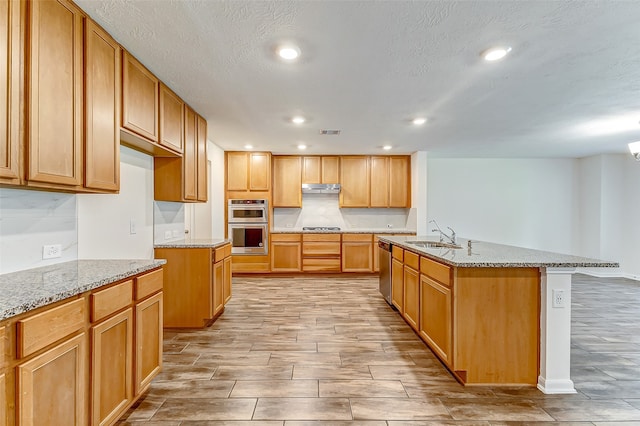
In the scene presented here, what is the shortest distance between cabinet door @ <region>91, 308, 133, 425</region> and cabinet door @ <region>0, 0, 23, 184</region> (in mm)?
883

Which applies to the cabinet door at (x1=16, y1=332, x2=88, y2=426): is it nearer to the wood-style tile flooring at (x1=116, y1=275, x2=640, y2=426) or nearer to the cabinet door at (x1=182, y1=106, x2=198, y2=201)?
→ the wood-style tile flooring at (x1=116, y1=275, x2=640, y2=426)

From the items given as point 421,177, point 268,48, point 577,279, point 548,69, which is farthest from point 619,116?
point 268,48

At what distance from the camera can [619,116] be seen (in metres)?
3.83

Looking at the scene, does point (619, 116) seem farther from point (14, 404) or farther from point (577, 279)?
point (14, 404)

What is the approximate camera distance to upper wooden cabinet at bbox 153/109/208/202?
3406mm

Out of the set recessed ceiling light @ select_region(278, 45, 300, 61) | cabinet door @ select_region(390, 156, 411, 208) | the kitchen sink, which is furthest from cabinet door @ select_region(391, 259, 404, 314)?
cabinet door @ select_region(390, 156, 411, 208)

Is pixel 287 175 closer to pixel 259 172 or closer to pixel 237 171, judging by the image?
pixel 259 172

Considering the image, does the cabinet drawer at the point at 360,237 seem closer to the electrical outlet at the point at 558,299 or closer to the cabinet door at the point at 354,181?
the cabinet door at the point at 354,181

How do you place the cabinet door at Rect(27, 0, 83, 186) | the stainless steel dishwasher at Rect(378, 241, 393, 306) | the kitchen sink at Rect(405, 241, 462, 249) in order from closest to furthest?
the cabinet door at Rect(27, 0, 83, 186), the kitchen sink at Rect(405, 241, 462, 249), the stainless steel dishwasher at Rect(378, 241, 393, 306)

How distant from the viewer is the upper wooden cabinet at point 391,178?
6.48 metres

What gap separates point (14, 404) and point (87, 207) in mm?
1540

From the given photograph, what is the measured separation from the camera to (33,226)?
74.5 inches

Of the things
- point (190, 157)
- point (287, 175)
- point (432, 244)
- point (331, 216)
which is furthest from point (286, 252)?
point (432, 244)

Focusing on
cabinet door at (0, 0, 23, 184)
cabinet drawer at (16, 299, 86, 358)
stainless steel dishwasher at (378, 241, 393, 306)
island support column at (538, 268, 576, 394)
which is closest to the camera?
cabinet drawer at (16, 299, 86, 358)
